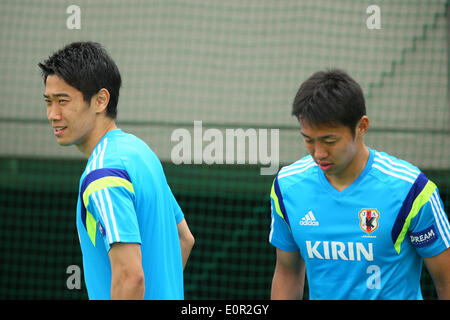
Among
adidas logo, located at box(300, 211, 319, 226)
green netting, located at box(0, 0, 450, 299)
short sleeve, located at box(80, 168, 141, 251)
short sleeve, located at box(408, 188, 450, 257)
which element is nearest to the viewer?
short sleeve, located at box(80, 168, 141, 251)

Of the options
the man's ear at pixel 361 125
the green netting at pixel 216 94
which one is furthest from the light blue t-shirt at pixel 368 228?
the green netting at pixel 216 94

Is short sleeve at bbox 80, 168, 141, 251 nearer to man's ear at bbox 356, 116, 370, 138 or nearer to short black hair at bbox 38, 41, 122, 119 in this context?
short black hair at bbox 38, 41, 122, 119

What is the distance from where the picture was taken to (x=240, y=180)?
21.8 ft

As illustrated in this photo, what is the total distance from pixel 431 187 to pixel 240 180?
420 centimetres

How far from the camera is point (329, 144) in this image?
2.47 meters

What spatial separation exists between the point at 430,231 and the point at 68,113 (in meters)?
1.48

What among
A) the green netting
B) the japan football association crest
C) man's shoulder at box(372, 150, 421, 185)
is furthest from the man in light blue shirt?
the green netting

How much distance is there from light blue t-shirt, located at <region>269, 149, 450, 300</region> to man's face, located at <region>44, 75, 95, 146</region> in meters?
0.86

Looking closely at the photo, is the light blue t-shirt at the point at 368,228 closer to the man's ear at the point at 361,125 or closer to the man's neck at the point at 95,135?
the man's ear at the point at 361,125

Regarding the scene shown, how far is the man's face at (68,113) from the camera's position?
247 cm

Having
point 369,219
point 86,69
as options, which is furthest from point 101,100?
point 369,219

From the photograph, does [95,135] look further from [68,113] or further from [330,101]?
[330,101]

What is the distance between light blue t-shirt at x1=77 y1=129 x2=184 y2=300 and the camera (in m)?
2.14
